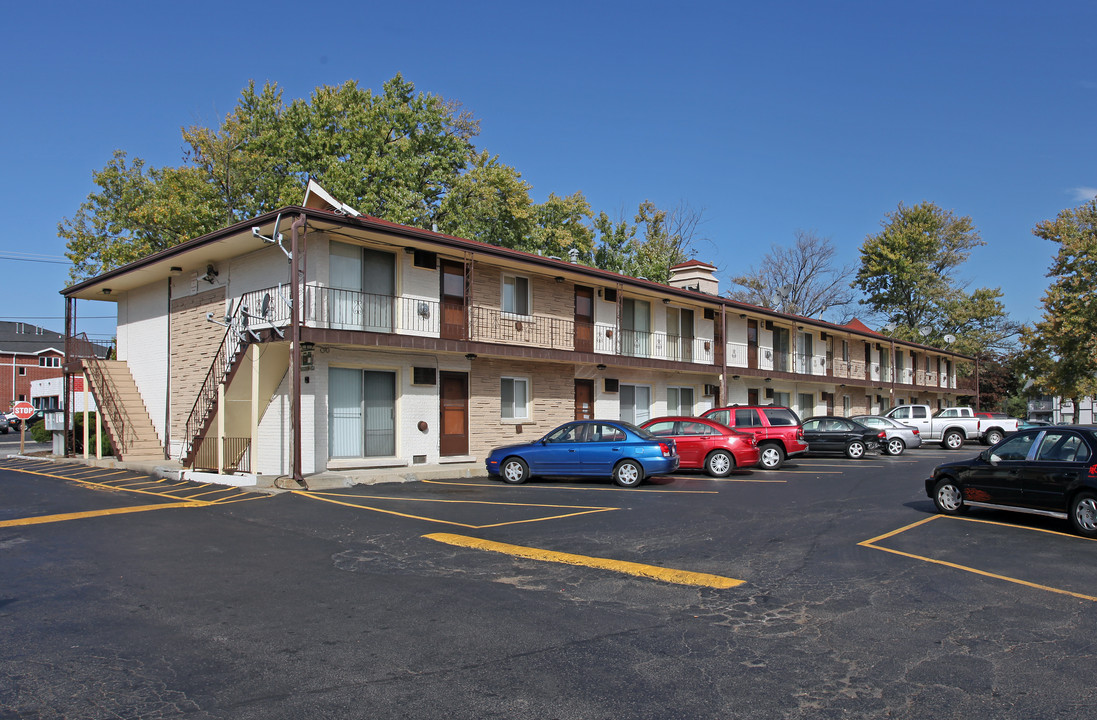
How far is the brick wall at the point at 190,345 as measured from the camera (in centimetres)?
2011

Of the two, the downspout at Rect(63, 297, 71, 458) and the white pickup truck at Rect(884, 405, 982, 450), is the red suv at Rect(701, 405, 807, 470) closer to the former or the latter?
the white pickup truck at Rect(884, 405, 982, 450)

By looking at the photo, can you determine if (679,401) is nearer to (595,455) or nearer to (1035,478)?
(595,455)

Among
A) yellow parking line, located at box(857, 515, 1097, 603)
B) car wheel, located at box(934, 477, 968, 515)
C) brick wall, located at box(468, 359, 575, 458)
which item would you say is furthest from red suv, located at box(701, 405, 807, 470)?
yellow parking line, located at box(857, 515, 1097, 603)

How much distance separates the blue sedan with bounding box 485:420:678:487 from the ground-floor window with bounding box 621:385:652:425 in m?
9.86

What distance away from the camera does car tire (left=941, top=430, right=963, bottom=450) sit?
31.3 meters

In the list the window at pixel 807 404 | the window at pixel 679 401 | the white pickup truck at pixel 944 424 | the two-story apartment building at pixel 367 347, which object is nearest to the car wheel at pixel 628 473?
the two-story apartment building at pixel 367 347

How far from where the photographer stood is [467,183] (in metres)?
34.9

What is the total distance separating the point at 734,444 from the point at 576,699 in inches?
567

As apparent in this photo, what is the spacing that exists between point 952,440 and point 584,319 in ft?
59.3

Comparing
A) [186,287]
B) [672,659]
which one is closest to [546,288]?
[186,287]

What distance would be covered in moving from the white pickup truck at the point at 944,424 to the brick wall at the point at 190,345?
2664 cm

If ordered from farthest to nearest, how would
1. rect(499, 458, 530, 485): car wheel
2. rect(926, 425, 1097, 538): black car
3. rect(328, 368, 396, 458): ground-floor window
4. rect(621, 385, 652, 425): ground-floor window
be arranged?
rect(621, 385, 652, 425): ground-floor window, rect(328, 368, 396, 458): ground-floor window, rect(499, 458, 530, 485): car wheel, rect(926, 425, 1097, 538): black car

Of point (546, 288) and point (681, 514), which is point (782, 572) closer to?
point (681, 514)

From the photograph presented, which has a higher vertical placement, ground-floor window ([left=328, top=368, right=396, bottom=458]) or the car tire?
ground-floor window ([left=328, top=368, right=396, bottom=458])
